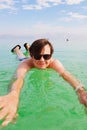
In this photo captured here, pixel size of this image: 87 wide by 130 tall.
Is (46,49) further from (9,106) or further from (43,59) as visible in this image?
(9,106)

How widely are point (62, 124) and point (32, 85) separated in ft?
8.86

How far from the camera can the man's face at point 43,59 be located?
5.93 metres

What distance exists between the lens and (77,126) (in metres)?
3.74

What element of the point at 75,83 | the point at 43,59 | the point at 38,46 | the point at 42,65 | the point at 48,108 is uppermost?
the point at 38,46

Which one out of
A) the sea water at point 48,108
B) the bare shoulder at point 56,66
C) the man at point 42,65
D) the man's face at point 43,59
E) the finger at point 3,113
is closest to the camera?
the finger at point 3,113

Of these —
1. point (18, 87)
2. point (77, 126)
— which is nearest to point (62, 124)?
point (77, 126)

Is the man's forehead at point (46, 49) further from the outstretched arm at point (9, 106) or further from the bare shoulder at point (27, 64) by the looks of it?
the outstretched arm at point (9, 106)

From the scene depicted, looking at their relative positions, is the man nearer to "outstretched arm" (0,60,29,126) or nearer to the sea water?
"outstretched arm" (0,60,29,126)

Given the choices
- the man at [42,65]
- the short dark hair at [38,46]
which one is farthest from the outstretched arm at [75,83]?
the short dark hair at [38,46]

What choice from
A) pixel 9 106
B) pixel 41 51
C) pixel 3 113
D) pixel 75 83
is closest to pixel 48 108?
pixel 75 83

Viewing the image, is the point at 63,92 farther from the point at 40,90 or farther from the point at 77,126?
the point at 77,126

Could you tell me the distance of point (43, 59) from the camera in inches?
237

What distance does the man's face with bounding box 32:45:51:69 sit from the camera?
19.5 feet

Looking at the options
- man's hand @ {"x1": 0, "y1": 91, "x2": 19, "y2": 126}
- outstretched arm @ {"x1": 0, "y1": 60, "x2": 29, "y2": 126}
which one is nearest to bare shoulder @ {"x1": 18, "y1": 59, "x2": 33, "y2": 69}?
outstretched arm @ {"x1": 0, "y1": 60, "x2": 29, "y2": 126}
